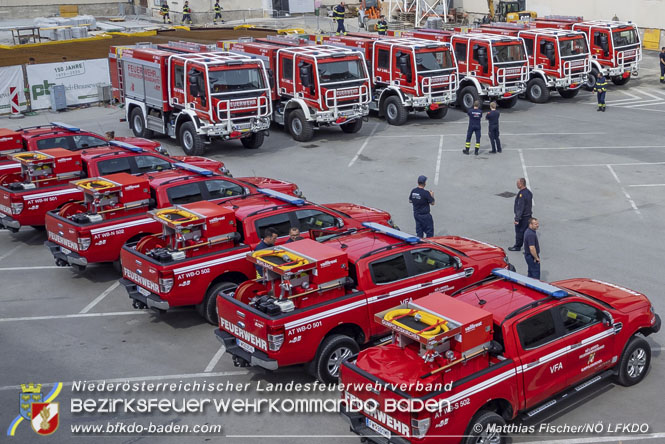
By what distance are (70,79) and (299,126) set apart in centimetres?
1101

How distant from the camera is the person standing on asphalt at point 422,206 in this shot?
14438 millimetres

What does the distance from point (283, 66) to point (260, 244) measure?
14187 millimetres

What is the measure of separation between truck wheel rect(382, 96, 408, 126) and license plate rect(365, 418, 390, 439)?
18558 mm

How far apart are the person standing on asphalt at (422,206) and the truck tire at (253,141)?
9.07 metres

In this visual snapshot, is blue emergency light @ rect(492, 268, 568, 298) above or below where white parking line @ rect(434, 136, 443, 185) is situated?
above

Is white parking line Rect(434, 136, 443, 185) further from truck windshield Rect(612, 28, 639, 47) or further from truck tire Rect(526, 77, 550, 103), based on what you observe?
truck windshield Rect(612, 28, 639, 47)

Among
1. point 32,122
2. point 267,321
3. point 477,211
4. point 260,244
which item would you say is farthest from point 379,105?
point 267,321

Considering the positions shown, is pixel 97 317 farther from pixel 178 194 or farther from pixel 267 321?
pixel 267 321

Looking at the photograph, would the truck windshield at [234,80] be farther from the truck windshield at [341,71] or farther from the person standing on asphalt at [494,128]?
the person standing on asphalt at [494,128]

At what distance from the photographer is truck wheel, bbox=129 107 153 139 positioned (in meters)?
24.2

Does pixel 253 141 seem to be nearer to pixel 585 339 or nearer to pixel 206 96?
pixel 206 96

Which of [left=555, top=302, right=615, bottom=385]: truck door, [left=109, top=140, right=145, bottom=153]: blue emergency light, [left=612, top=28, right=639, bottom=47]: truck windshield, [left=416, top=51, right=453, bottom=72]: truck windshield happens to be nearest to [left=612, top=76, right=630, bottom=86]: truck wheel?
[left=612, top=28, right=639, bottom=47]: truck windshield

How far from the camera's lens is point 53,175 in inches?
621

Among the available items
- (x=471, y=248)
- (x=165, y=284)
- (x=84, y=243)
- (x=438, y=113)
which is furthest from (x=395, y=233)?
(x=438, y=113)
